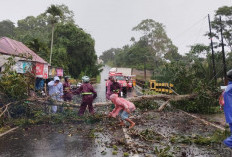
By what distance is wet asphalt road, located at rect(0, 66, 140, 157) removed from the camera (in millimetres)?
5254

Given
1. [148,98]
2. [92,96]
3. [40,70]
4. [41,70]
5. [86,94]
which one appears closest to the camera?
[86,94]

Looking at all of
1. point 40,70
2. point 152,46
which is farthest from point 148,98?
point 152,46

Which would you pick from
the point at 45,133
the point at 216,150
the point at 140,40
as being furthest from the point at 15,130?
the point at 140,40

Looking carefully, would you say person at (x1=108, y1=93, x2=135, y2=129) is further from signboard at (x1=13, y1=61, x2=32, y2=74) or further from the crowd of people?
signboard at (x1=13, y1=61, x2=32, y2=74)

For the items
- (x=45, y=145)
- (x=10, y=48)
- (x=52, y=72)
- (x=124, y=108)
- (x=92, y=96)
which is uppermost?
(x=10, y=48)

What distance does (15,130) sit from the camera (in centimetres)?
764

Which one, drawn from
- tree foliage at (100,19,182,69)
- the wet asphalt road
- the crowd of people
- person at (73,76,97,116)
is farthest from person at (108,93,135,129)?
tree foliage at (100,19,182,69)

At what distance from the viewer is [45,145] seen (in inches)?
233

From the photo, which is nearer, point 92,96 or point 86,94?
point 86,94

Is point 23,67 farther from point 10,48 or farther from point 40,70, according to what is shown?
point 10,48

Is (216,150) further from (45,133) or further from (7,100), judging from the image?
(7,100)

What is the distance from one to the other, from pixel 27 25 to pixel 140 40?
3046 centimetres

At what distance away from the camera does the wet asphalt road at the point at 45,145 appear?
5.25 metres

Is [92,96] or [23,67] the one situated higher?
[23,67]
